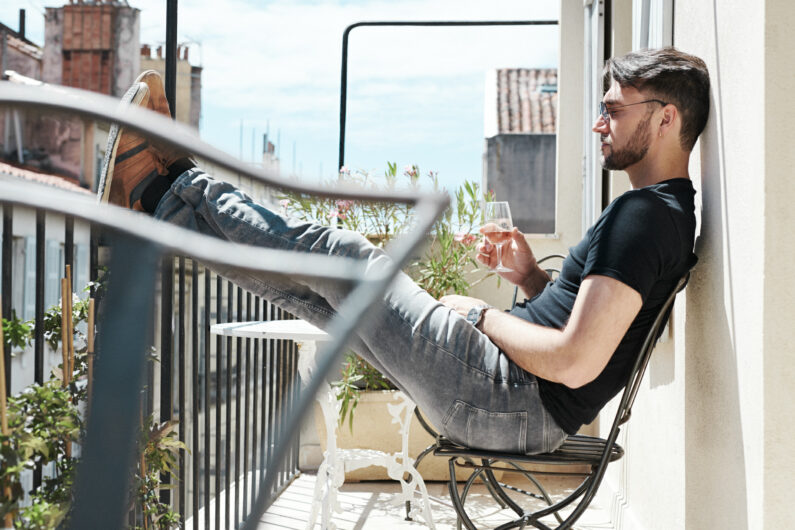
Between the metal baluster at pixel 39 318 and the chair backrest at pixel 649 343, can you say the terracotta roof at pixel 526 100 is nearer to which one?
the chair backrest at pixel 649 343

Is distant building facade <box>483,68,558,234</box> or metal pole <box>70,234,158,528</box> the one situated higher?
distant building facade <box>483,68,558,234</box>

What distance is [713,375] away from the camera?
5.49 ft

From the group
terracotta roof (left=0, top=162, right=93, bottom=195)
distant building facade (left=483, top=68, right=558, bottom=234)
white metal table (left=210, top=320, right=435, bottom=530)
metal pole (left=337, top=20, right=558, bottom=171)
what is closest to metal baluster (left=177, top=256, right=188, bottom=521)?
white metal table (left=210, top=320, right=435, bottom=530)

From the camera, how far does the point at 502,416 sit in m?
1.72

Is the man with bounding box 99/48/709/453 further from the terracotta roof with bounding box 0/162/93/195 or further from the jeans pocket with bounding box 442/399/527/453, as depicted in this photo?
the terracotta roof with bounding box 0/162/93/195

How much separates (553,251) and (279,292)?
9.56 ft

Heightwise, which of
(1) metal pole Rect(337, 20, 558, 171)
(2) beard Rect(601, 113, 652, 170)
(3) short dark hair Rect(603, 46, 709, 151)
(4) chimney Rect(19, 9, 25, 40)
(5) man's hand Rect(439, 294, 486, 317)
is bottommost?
(5) man's hand Rect(439, 294, 486, 317)

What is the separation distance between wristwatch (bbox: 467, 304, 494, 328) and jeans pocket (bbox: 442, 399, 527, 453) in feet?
0.70

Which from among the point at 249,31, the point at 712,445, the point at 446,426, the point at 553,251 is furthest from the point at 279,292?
the point at 249,31

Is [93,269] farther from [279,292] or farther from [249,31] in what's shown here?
[249,31]

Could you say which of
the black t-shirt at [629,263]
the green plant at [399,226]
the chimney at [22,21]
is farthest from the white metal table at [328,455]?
the chimney at [22,21]

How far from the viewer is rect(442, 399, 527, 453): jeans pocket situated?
1704 mm

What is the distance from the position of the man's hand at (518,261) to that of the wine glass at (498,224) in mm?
92

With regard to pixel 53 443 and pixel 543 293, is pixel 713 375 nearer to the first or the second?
pixel 543 293
